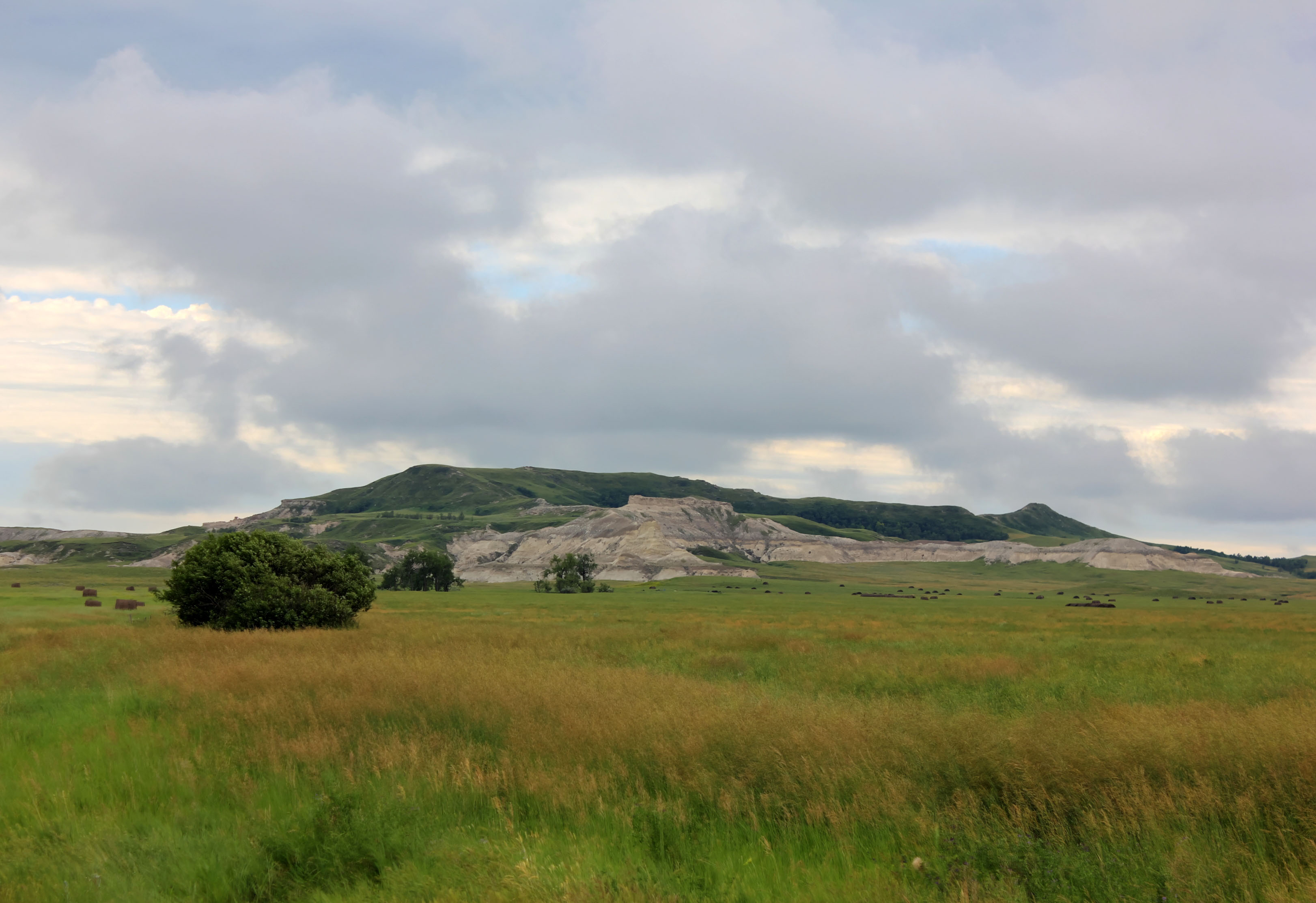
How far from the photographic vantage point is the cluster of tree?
125 meters

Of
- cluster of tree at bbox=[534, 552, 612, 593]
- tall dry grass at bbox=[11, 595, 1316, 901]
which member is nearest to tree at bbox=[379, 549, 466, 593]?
cluster of tree at bbox=[534, 552, 612, 593]

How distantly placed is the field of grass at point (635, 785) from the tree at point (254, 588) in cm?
1338

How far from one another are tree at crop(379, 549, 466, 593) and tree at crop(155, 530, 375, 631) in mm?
87967

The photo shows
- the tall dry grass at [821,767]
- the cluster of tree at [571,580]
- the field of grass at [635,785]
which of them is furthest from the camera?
the cluster of tree at [571,580]

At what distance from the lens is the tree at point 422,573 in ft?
410

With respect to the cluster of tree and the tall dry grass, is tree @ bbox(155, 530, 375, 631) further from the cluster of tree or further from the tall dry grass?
the cluster of tree

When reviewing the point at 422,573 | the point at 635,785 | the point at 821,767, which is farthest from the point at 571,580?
the point at 821,767

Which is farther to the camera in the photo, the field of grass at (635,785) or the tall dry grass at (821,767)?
the tall dry grass at (821,767)

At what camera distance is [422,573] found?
126 metres

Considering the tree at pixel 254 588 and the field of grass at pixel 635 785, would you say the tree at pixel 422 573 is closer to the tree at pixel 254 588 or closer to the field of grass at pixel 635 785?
the tree at pixel 254 588

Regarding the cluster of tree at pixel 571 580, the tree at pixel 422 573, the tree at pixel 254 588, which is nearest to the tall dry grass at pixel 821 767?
the tree at pixel 254 588

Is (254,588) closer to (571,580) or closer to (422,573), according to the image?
(571,580)

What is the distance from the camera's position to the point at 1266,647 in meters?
32.2

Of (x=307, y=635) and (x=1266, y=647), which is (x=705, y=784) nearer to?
(x=307, y=635)
